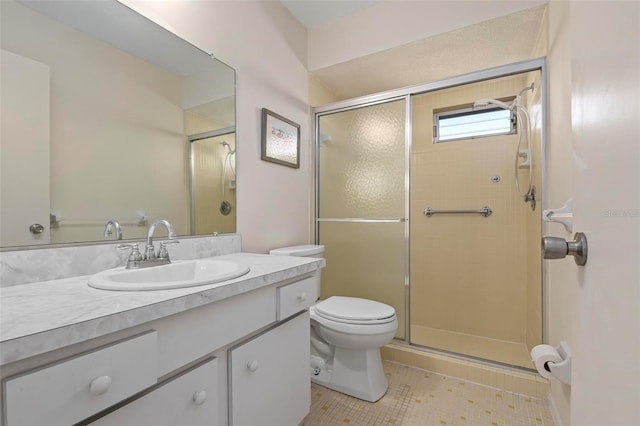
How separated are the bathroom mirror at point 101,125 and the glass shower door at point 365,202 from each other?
40.9 inches

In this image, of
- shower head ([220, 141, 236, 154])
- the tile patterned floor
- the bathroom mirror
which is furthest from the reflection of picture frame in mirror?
the tile patterned floor

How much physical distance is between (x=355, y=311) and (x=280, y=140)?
1.22 metres

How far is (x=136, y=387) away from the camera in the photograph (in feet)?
2.11

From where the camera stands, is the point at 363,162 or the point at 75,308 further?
the point at 363,162

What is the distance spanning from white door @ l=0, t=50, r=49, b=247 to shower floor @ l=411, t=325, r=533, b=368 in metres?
2.21

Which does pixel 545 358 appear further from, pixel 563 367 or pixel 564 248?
pixel 564 248

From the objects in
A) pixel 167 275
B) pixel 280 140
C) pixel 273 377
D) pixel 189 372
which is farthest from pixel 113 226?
pixel 280 140

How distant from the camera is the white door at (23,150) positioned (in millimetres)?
905

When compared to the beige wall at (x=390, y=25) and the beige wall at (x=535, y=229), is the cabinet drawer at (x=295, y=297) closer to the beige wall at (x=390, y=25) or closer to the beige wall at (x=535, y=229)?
the beige wall at (x=535, y=229)

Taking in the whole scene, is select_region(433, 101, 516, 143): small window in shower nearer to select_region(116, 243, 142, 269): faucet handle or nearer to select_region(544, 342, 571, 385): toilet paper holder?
select_region(544, 342, 571, 385): toilet paper holder

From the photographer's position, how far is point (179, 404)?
77 cm

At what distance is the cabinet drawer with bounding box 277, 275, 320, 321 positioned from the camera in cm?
111

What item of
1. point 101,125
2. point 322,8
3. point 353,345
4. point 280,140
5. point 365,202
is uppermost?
point 322,8

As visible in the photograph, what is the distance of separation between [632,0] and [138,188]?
144 cm
